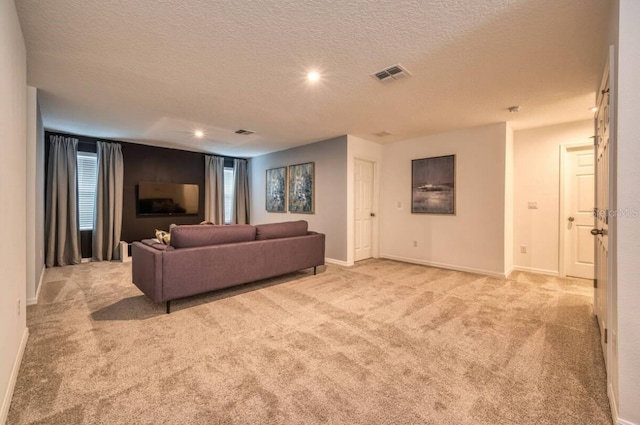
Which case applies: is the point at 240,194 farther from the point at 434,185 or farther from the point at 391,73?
the point at 391,73

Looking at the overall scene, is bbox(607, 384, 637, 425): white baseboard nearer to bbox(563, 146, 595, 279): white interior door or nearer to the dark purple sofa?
the dark purple sofa

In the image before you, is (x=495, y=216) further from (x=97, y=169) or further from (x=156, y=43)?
(x=97, y=169)

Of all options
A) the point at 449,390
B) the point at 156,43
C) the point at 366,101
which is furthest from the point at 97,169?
the point at 449,390

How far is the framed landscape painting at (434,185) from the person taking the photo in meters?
4.66

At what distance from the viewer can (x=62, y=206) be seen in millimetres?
4805

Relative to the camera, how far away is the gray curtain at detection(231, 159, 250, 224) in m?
7.12

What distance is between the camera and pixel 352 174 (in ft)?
16.3

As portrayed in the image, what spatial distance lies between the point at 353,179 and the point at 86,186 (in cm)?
497

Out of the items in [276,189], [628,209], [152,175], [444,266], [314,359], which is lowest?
[314,359]

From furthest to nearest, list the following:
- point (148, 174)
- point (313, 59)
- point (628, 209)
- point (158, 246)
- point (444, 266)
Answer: point (148, 174) → point (444, 266) → point (158, 246) → point (313, 59) → point (628, 209)

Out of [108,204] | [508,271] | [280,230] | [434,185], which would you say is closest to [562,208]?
[508,271]

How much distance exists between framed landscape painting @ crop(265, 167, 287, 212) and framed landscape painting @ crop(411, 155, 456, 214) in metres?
2.74

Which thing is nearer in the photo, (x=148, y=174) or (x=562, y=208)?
(x=562, y=208)

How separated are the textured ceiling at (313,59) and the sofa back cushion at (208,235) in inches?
59.3
